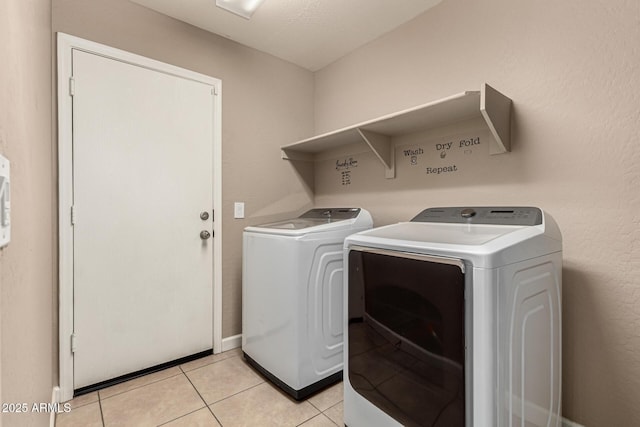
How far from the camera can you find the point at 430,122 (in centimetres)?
179

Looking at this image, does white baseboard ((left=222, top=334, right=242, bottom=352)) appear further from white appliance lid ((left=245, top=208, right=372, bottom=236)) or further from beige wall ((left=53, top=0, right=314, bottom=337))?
white appliance lid ((left=245, top=208, right=372, bottom=236))

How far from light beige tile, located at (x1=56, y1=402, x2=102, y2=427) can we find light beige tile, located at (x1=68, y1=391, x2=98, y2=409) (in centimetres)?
3

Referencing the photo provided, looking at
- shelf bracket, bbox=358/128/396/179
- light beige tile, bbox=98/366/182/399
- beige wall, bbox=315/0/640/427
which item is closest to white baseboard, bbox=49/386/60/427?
light beige tile, bbox=98/366/182/399

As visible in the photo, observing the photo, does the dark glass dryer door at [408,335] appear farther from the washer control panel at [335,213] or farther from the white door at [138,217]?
the white door at [138,217]

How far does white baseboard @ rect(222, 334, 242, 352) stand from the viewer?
87.7 inches

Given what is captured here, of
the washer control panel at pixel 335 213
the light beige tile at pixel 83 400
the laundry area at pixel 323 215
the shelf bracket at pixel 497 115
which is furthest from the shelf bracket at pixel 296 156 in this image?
the light beige tile at pixel 83 400

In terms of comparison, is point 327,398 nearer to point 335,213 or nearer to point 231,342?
point 231,342

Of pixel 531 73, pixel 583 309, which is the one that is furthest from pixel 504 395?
pixel 531 73

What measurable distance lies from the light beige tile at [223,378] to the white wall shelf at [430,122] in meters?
1.67

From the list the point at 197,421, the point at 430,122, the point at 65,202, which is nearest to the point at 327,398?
the point at 197,421

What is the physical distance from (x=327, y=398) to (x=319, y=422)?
0.21 meters

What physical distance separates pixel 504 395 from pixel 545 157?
1129 millimetres

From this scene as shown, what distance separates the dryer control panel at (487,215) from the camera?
4.07 ft

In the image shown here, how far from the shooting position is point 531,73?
1.48 metres
